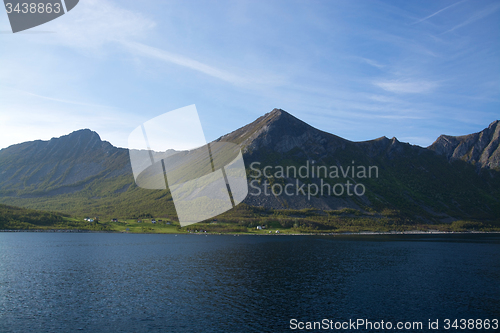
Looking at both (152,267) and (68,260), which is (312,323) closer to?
(152,267)

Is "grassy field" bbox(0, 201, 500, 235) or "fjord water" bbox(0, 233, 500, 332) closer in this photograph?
"fjord water" bbox(0, 233, 500, 332)

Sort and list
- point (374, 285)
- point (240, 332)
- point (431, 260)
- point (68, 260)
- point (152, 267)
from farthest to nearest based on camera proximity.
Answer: point (431, 260) → point (68, 260) → point (152, 267) → point (374, 285) → point (240, 332)

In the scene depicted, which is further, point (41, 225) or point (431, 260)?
point (41, 225)

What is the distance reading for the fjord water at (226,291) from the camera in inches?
1475

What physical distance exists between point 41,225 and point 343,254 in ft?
590

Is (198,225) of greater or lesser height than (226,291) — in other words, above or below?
below

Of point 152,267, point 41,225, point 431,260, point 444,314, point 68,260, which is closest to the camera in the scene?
point 444,314

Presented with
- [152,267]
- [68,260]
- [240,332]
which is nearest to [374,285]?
[240,332]

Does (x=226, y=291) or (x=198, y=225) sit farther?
(x=198, y=225)

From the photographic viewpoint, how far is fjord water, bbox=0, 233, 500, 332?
123 ft

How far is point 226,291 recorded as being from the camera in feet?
166

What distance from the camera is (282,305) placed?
44.2 m

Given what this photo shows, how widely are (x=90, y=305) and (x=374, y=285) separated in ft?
168

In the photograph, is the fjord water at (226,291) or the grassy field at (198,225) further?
the grassy field at (198,225)
